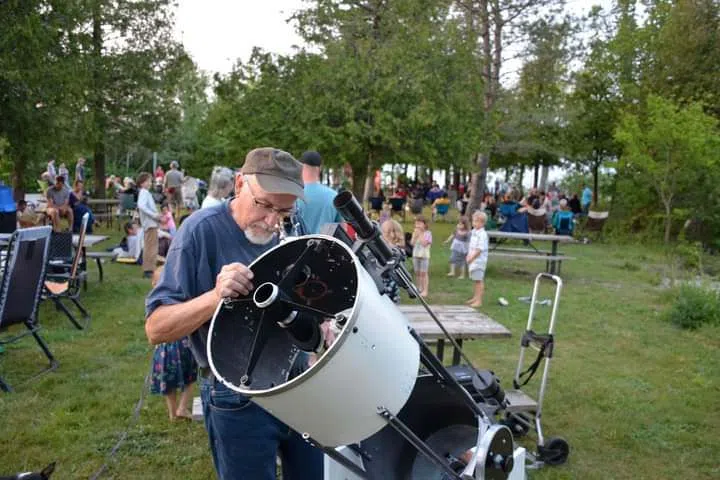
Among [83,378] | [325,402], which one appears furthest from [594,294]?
[325,402]

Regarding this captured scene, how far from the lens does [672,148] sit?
17109 mm

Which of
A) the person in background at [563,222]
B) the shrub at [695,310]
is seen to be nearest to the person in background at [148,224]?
the shrub at [695,310]

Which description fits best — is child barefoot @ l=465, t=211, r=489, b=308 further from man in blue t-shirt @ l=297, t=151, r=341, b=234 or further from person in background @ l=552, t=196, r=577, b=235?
person in background @ l=552, t=196, r=577, b=235

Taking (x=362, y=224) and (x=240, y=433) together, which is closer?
(x=362, y=224)

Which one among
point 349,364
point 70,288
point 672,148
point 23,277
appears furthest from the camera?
point 672,148

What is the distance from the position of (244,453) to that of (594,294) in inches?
388

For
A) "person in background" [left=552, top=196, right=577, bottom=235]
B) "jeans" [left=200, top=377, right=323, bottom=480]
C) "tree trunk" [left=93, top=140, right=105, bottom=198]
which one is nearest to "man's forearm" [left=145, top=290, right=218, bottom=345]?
"jeans" [left=200, top=377, right=323, bottom=480]

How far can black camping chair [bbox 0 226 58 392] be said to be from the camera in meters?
5.17

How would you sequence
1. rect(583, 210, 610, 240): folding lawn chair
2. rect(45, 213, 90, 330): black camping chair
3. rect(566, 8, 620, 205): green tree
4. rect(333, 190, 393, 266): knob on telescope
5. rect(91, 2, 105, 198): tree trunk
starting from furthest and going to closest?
rect(566, 8, 620, 205): green tree
rect(583, 210, 610, 240): folding lawn chair
rect(91, 2, 105, 198): tree trunk
rect(45, 213, 90, 330): black camping chair
rect(333, 190, 393, 266): knob on telescope

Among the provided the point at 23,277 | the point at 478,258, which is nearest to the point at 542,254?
the point at 478,258

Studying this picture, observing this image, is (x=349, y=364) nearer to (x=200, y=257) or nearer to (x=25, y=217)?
(x=200, y=257)

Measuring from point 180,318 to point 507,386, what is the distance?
14.9 feet

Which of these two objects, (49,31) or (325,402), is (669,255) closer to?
(49,31)

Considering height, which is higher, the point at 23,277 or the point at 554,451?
the point at 23,277
